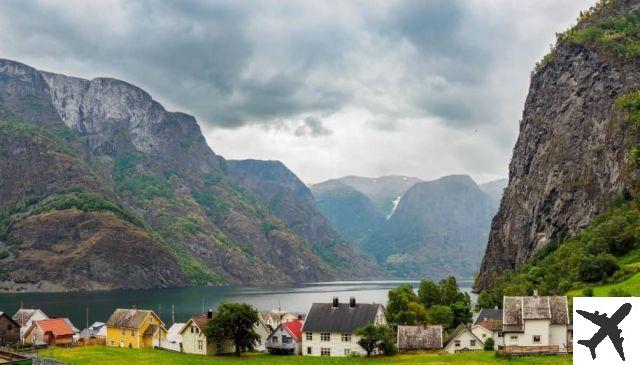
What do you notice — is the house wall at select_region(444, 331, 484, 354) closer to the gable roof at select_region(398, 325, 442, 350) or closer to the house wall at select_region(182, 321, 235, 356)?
the gable roof at select_region(398, 325, 442, 350)

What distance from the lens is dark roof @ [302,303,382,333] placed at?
9700 cm

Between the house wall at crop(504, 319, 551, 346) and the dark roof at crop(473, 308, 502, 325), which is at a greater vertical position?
the house wall at crop(504, 319, 551, 346)

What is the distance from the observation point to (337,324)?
322ft

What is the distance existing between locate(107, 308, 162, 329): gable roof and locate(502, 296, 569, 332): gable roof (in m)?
62.2

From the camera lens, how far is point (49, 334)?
115 meters

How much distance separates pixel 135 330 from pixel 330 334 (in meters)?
37.3

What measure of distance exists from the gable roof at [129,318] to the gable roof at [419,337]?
4625 centimetres

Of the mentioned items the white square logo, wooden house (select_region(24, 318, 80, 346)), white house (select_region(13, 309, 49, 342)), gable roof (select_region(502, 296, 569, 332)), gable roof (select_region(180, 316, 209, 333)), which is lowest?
wooden house (select_region(24, 318, 80, 346))

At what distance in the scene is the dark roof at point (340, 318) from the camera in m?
97.0

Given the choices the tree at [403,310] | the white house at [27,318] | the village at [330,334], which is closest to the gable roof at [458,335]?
the village at [330,334]

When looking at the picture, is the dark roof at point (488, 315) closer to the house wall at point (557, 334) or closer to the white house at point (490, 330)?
the white house at point (490, 330)

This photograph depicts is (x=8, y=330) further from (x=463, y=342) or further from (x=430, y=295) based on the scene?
(x=430, y=295)

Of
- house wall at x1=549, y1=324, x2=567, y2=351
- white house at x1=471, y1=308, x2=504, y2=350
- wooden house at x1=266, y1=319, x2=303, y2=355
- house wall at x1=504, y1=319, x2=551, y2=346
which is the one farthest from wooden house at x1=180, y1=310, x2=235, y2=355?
house wall at x1=549, y1=324, x2=567, y2=351

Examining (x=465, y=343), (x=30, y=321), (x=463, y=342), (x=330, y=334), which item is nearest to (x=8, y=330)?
(x=30, y=321)
